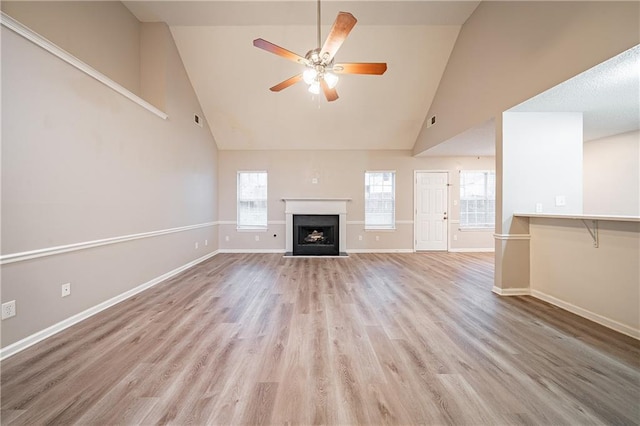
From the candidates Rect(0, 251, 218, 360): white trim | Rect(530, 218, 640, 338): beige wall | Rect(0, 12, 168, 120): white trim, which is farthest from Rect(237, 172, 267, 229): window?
Rect(530, 218, 640, 338): beige wall

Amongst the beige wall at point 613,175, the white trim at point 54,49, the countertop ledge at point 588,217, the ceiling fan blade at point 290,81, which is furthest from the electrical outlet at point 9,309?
the beige wall at point 613,175

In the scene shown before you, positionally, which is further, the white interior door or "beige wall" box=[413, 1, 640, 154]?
the white interior door

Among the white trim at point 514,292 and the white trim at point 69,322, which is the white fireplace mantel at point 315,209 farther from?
the white trim at point 514,292

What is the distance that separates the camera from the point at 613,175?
4.68 meters

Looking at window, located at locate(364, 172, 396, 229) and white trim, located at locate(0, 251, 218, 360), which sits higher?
window, located at locate(364, 172, 396, 229)

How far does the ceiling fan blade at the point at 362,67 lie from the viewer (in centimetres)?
265

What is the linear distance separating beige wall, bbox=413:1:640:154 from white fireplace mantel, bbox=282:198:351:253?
9.31 ft

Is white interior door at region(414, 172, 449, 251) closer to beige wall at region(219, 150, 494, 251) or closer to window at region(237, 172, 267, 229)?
beige wall at region(219, 150, 494, 251)

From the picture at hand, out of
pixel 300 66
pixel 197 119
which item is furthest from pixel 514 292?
pixel 197 119

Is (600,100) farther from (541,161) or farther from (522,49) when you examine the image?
(522,49)

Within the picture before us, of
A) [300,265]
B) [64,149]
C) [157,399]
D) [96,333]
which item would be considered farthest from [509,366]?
[64,149]

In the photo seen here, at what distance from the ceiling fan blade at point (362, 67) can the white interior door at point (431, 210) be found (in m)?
4.31

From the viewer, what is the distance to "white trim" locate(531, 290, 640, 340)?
223cm

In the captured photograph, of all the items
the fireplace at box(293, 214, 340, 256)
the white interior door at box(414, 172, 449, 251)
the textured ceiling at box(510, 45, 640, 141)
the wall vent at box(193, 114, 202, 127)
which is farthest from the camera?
the white interior door at box(414, 172, 449, 251)
